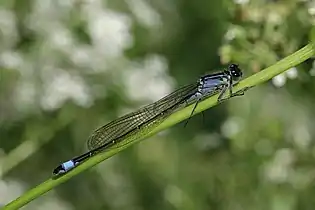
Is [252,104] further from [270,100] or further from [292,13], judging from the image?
[292,13]

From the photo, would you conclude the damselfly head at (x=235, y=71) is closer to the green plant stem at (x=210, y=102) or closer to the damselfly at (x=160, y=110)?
the damselfly at (x=160, y=110)

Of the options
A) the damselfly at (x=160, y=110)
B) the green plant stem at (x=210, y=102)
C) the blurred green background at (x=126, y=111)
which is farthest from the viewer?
the blurred green background at (x=126, y=111)

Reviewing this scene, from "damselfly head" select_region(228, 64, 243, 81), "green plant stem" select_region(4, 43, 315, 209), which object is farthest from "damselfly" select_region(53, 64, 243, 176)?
"green plant stem" select_region(4, 43, 315, 209)

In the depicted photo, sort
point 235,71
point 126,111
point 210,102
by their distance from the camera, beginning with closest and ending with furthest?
point 210,102 < point 235,71 < point 126,111

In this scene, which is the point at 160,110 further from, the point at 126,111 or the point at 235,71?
the point at 126,111

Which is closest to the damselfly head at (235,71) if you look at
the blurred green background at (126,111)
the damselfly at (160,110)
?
the damselfly at (160,110)

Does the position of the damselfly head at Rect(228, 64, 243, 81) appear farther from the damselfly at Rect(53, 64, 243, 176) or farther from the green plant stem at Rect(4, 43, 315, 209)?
the green plant stem at Rect(4, 43, 315, 209)

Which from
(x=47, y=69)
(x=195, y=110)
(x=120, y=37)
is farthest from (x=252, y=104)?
(x=195, y=110)

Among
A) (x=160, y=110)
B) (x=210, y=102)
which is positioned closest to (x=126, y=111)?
(x=160, y=110)

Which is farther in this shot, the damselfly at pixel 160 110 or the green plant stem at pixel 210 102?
the damselfly at pixel 160 110
